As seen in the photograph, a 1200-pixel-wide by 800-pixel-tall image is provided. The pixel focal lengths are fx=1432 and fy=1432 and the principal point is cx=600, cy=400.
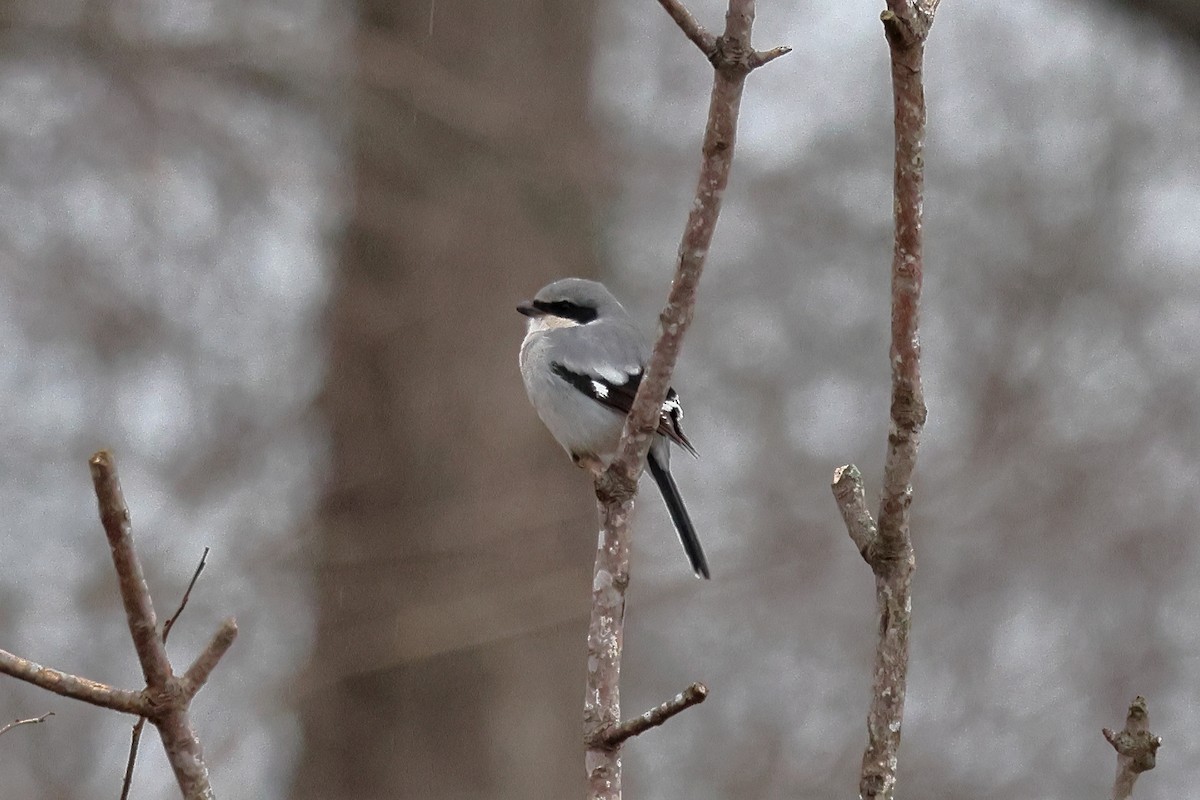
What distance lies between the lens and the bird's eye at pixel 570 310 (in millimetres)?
5703

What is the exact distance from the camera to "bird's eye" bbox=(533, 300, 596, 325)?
18.7 feet

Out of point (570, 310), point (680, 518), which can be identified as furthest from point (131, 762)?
point (570, 310)

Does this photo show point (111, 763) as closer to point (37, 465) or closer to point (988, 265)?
point (37, 465)

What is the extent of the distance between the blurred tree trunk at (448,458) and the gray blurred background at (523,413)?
2cm

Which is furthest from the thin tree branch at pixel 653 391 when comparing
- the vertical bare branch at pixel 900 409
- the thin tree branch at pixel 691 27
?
the vertical bare branch at pixel 900 409

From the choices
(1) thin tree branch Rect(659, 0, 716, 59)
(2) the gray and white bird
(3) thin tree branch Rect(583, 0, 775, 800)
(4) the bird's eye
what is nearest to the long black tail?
(2) the gray and white bird

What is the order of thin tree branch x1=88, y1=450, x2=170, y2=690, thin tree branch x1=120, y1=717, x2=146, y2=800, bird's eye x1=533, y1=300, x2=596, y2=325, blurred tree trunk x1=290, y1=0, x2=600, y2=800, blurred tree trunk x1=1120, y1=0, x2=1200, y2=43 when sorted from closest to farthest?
thin tree branch x1=88, y1=450, x2=170, y2=690 < thin tree branch x1=120, y1=717, x2=146, y2=800 < blurred tree trunk x1=1120, y1=0, x2=1200, y2=43 < bird's eye x1=533, y1=300, x2=596, y2=325 < blurred tree trunk x1=290, y1=0, x2=600, y2=800

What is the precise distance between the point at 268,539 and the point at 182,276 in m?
1.65

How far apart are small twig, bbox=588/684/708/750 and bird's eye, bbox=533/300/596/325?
10.7 ft

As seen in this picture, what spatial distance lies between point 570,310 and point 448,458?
2.33 m

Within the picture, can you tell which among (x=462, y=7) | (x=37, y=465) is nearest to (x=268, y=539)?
(x=37, y=465)

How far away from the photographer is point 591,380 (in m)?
5.42

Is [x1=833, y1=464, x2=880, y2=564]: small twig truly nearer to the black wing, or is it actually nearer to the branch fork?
the branch fork

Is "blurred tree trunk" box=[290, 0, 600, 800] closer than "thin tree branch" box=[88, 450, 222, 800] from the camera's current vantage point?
No
